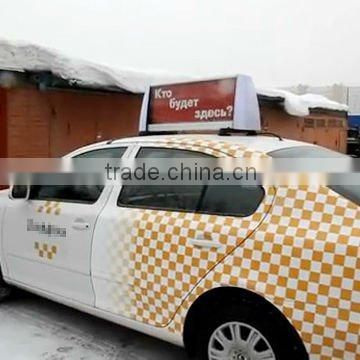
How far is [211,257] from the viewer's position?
9.07ft

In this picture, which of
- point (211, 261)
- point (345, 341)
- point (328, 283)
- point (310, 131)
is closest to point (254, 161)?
point (211, 261)

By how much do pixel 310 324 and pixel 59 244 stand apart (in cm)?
195

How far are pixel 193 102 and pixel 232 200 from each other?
1.25 metres

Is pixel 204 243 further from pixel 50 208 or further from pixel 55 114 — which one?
pixel 55 114

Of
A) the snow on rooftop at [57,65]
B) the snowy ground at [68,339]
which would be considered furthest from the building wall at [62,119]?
the snowy ground at [68,339]

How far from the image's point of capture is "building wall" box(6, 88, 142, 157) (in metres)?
7.48

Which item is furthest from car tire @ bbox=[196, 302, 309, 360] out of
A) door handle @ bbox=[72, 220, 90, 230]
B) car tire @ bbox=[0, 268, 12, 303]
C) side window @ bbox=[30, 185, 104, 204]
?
car tire @ bbox=[0, 268, 12, 303]

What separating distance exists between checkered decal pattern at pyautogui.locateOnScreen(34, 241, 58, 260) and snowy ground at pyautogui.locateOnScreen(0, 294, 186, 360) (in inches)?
23.1

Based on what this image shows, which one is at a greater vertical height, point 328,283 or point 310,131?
point 310,131

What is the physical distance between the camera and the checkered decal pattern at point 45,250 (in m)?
3.68

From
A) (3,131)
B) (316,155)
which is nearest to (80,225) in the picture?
(316,155)

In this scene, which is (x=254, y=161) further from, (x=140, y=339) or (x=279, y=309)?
(x=140, y=339)

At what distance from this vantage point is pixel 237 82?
3580mm

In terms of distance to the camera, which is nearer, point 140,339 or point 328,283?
point 328,283
